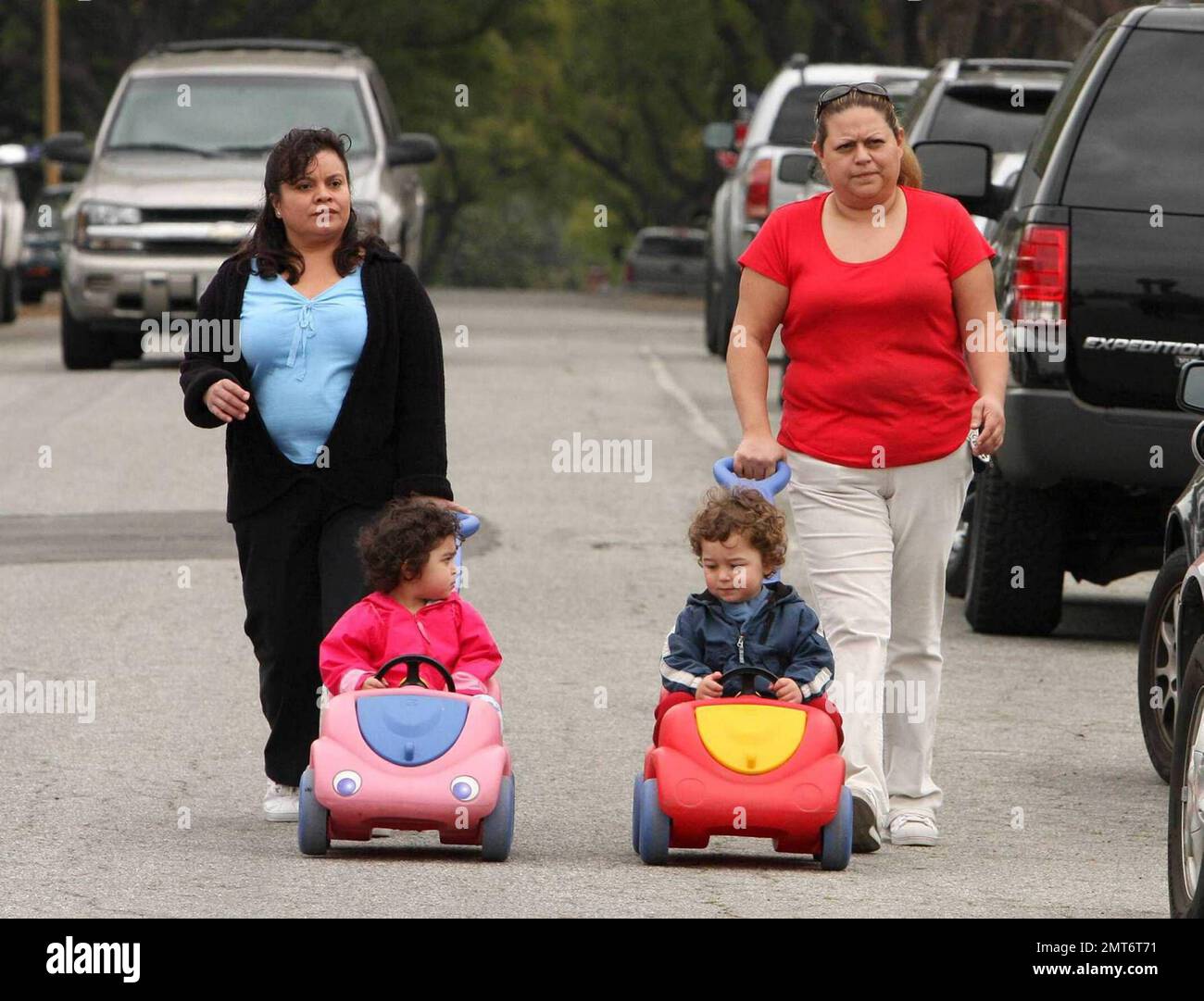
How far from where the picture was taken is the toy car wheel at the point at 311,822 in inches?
251

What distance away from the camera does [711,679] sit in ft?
21.2

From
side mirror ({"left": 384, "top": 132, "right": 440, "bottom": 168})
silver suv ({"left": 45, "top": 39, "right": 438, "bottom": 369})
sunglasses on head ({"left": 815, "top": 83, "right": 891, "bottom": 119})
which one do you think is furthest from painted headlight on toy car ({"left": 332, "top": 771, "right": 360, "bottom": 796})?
side mirror ({"left": 384, "top": 132, "right": 440, "bottom": 168})

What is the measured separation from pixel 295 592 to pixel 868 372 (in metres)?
1.51

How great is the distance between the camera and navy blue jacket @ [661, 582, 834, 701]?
6492mm

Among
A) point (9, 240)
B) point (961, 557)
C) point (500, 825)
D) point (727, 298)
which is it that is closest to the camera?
point (500, 825)

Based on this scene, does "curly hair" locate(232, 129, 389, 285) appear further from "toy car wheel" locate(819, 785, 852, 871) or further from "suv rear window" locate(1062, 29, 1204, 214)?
"suv rear window" locate(1062, 29, 1204, 214)

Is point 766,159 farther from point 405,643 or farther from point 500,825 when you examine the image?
point 500,825

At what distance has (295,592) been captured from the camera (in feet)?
22.9

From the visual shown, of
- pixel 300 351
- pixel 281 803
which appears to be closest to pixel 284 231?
pixel 300 351

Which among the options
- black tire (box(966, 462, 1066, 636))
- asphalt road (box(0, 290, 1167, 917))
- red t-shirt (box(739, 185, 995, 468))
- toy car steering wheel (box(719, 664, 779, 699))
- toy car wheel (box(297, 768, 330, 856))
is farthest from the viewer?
black tire (box(966, 462, 1066, 636))

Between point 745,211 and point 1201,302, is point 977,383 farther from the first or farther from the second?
point 745,211

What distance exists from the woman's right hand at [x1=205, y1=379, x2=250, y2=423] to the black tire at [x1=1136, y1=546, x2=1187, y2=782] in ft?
8.67
